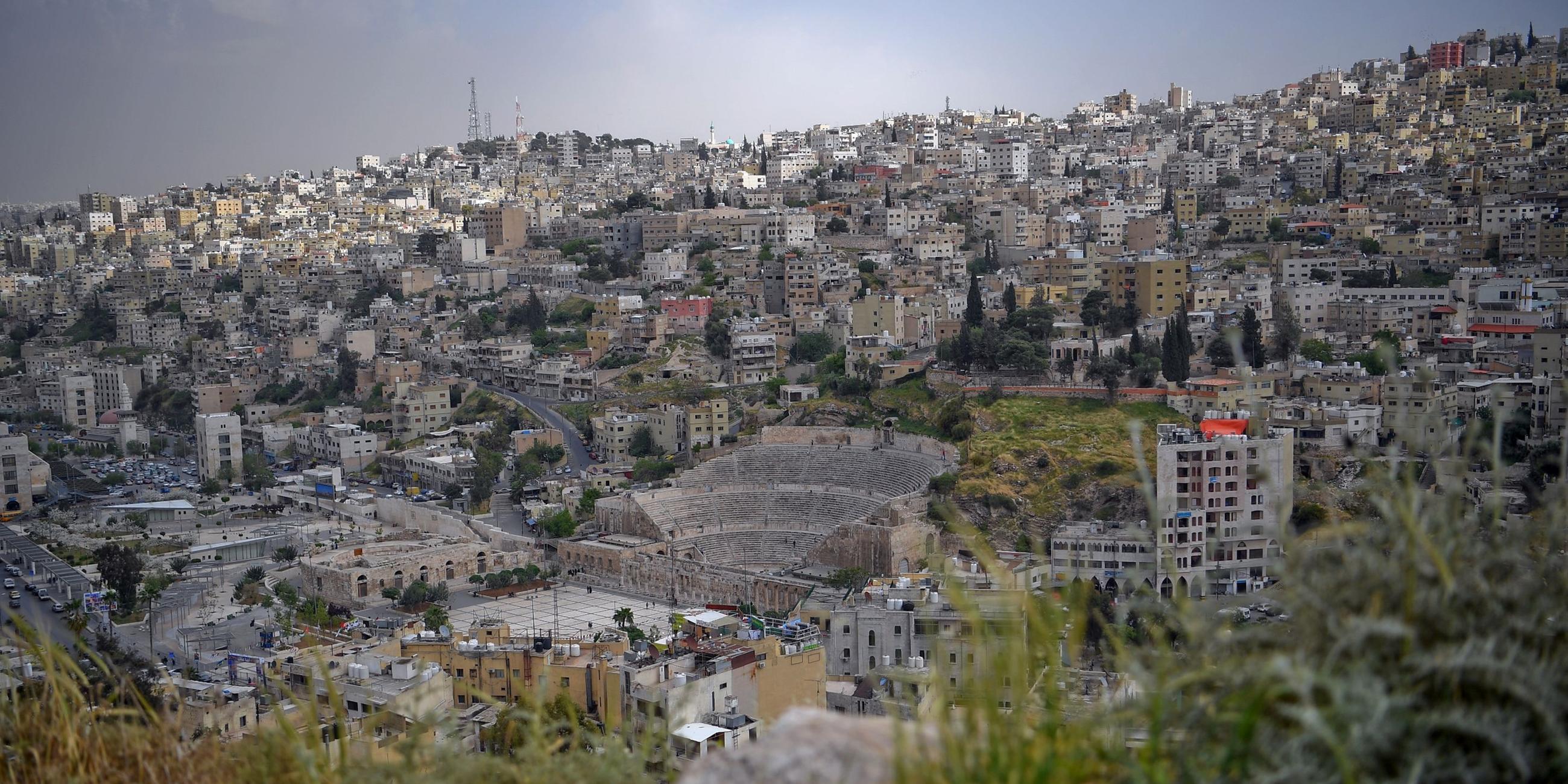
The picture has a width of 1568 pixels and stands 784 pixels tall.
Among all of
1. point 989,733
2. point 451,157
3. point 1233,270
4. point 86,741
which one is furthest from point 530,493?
point 451,157

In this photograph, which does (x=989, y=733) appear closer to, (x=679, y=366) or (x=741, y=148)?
(x=679, y=366)

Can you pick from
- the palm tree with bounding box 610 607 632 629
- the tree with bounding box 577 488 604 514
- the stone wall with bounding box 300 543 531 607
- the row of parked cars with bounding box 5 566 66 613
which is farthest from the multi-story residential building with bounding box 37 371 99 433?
the palm tree with bounding box 610 607 632 629

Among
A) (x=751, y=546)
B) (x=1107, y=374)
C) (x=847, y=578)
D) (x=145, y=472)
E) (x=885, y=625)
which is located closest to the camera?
(x=885, y=625)

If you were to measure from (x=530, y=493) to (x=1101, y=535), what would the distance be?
8.89 metres

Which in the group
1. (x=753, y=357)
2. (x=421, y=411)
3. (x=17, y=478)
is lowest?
(x=17, y=478)

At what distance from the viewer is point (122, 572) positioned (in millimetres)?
16859

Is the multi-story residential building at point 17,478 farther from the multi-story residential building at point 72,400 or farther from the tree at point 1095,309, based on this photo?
the tree at point 1095,309

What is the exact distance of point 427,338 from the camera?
30.9 metres

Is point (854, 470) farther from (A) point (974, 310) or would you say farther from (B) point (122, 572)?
(B) point (122, 572)

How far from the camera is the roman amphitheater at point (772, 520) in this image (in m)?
17.4

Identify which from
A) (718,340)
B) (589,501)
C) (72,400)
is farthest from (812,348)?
(72,400)

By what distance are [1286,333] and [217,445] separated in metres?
16.4

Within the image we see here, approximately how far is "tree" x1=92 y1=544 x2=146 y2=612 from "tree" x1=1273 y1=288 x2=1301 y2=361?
14.3 meters

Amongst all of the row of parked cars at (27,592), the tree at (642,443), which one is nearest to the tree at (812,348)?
the tree at (642,443)
